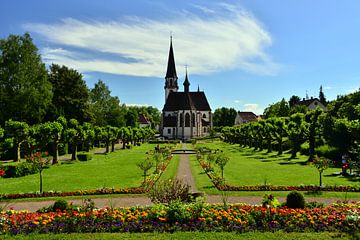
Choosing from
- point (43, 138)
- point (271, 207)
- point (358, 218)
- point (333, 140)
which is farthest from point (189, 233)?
point (333, 140)

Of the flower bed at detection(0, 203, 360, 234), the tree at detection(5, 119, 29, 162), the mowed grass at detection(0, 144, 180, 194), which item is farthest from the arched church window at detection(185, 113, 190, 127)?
the flower bed at detection(0, 203, 360, 234)

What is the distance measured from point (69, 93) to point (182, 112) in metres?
47.0

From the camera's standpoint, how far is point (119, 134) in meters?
53.6

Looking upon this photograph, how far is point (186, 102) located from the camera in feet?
321

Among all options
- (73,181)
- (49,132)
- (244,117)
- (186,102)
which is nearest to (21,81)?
(49,132)

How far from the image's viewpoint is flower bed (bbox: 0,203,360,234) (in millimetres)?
10266

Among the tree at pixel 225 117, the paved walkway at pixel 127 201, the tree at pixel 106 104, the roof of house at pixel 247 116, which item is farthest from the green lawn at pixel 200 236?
the tree at pixel 225 117

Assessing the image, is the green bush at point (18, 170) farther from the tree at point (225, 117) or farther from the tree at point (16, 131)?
the tree at point (225, 117)

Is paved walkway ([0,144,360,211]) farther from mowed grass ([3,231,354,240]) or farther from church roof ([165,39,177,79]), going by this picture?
church roof ([165,39,177,79])

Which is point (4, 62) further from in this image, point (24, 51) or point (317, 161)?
point (317, 161)

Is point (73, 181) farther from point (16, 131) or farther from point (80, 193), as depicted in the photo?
Result: point (16, 131)

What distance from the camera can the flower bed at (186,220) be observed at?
10.3m

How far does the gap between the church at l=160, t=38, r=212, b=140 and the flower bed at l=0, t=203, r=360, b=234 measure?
8569cm

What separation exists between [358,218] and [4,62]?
43.9 metres
